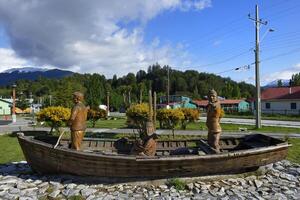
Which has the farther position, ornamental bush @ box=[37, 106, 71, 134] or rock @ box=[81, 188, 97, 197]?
ornamental bush @ box=[37, 106, 71, 134]

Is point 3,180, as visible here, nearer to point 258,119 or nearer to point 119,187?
point 119,187

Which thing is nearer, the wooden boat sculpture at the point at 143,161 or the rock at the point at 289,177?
the wooden boat sculpture at the point at 143,161

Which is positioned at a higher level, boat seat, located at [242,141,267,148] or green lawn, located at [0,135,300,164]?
boat seat, located at [242,141,267,148]

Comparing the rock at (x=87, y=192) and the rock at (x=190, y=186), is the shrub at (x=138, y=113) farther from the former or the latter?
the rock at (x=87, y=192)

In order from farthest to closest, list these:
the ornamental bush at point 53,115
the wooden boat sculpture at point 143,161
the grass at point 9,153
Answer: the ornamental bush at point 53,115, the grass at point 9,153, the wooden boat sculpture at point 143,161

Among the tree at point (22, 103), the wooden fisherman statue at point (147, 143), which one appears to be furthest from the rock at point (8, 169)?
the tree at point (22, 103)

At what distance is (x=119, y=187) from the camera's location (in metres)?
8.45

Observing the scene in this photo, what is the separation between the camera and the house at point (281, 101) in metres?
50.9

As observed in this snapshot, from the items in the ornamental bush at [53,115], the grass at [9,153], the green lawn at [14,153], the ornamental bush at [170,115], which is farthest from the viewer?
the ornamental bush at [170,115]

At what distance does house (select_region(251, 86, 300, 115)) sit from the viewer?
50.9m

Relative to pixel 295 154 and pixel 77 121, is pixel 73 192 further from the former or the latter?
pixel 295 154

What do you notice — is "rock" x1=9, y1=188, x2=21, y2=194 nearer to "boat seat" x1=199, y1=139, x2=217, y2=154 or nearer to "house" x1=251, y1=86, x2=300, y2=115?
"boat seat" x1=199, y1=139, x2=217, y2=154

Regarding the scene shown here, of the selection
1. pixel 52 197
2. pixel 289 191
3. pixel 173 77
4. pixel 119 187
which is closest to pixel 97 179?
pixel 119 187

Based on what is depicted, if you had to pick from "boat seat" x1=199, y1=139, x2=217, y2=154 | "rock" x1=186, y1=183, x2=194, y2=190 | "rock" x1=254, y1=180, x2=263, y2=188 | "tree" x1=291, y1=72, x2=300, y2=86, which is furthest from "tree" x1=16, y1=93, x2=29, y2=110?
"rock" x1=254, y1=180, x2=263, y2=188
